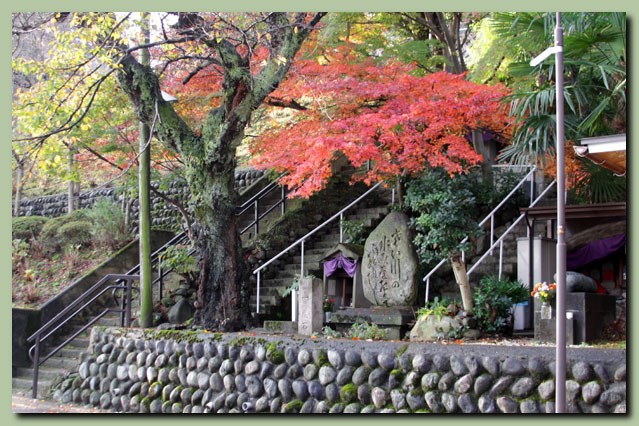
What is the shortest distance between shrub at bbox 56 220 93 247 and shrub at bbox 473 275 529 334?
1106 centimetres

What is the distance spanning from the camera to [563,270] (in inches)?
302

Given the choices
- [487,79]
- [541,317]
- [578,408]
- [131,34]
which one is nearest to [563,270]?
[578,408]

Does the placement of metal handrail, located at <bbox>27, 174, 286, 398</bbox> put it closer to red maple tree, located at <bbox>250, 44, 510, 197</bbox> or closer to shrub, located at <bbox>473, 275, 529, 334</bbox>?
red maple tree, located at <bbox>250, 44, 510, 197</bbox>

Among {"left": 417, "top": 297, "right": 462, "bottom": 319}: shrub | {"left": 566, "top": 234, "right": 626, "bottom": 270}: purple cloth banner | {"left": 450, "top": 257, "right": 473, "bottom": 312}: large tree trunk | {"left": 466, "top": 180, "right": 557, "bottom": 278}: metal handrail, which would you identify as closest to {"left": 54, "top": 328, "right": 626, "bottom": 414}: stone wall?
{"left": 417, "top": 297, "right": 462, "bottom": 319}: shrub

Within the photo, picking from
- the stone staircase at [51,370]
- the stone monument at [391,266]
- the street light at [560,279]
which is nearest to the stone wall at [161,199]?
the stone staircase at [51,370]

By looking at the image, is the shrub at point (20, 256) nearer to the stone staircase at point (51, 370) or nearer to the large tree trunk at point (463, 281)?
the stone staircase at point (51, 370)

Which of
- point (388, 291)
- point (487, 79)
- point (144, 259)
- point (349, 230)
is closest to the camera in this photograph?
point (388, 291)

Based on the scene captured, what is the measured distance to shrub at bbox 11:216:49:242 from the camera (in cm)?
1972

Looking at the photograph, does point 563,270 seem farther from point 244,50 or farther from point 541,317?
point 244,50

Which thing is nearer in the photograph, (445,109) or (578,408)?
(578,408)

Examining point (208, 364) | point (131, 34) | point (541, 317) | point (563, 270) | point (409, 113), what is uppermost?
point (131, 34)

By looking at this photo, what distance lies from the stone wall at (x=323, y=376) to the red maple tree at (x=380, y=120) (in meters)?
3.33

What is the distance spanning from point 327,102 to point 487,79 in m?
4.87

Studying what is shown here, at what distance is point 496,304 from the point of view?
11625mm
